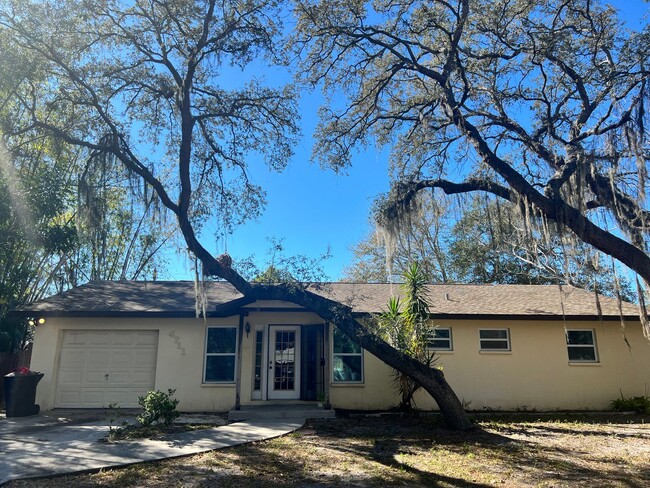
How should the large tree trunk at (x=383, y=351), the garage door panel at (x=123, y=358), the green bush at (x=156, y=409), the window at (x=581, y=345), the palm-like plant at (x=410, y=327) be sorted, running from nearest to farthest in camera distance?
the green bush at (x=156, y=409), the large tree trunk at (x=383, y=351), the palm-like plant at (x=410, y=327), the garage door panel at (x=123, y=358), the window at (x=581, y=345)

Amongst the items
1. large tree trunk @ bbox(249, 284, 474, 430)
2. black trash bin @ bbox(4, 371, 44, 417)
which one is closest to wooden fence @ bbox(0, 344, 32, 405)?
black trash bin @ bbox(4, 371, 44, 417)

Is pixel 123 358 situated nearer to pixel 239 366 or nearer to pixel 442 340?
pixel 239 366

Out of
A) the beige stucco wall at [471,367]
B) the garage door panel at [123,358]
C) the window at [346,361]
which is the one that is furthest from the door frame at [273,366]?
the garage door panel at [123,358]

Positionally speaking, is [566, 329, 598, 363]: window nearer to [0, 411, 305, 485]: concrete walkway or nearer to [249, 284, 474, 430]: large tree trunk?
[249, 284, 474, 430]: large tree trunk

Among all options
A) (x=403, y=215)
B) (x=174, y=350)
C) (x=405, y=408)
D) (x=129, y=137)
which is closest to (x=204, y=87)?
(x=129, y=137)

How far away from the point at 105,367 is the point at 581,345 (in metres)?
13.5

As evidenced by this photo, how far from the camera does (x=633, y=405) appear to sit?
11602 mm

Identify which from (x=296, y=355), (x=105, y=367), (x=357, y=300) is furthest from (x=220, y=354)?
(x=357, y=300)

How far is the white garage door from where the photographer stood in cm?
1131

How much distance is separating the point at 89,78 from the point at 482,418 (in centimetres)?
1288

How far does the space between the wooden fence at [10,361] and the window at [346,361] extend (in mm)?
8689

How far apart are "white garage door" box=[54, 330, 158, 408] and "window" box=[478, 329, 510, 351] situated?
922 centimetres

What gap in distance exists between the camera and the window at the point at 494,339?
12266 mm

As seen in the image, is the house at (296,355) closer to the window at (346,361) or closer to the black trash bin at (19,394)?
the window at (346,361)
